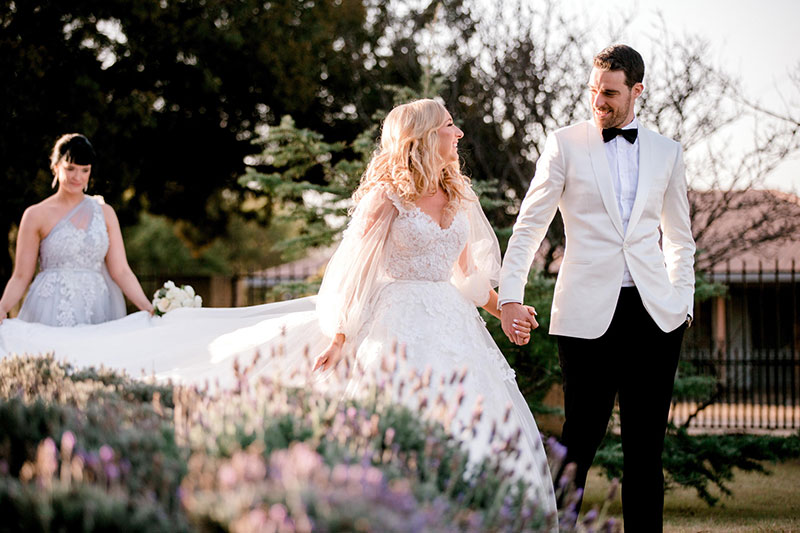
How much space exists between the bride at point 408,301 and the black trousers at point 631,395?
255 mm

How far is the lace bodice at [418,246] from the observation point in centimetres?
429

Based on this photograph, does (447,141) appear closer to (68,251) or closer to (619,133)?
(619,133)

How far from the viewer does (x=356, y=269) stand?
4.21m

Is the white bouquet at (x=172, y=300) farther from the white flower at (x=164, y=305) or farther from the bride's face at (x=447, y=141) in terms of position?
the bride's face at (x=447, y=141)

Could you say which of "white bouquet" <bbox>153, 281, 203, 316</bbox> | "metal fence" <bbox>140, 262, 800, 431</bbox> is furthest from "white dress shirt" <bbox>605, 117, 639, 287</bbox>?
"metal fence" <bbox>140, 262, 800, 431</bbox>

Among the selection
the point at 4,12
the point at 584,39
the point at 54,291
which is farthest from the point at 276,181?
the point at 4,12

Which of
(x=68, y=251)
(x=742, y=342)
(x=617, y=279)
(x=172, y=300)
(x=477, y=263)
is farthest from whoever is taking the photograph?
(x=742, y=342)

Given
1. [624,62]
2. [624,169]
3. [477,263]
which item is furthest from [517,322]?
[624,62]

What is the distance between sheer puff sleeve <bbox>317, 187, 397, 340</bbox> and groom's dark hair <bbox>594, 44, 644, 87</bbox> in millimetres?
1223

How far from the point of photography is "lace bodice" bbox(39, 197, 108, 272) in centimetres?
561

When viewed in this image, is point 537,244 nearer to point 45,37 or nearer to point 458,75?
point 458,75

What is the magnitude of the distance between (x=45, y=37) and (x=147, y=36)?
1.48m

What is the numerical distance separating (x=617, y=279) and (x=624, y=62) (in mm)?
1000

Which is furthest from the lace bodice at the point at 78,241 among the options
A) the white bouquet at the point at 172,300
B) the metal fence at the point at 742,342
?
the metal fence at the point at 742,342
